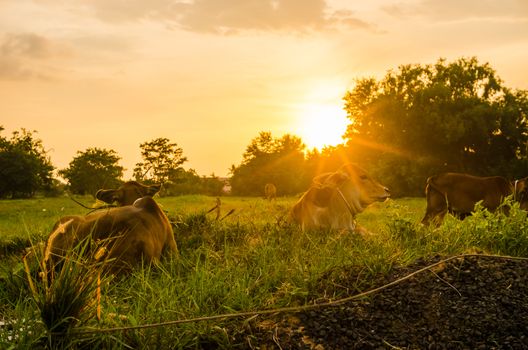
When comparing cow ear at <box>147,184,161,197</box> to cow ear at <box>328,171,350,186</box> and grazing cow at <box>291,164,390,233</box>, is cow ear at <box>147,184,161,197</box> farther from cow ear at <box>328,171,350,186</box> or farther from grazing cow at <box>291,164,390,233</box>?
cow ear at <box>328,171,350,186</box>

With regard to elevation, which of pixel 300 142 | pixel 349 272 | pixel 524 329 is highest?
pixel 300 142

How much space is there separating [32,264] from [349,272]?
3351mm

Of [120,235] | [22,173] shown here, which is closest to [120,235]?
[120,235]

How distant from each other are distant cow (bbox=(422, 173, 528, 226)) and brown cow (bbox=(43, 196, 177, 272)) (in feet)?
28.7

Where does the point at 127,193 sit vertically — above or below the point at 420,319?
above

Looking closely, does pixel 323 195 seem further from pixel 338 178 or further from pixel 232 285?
pixel 232 285

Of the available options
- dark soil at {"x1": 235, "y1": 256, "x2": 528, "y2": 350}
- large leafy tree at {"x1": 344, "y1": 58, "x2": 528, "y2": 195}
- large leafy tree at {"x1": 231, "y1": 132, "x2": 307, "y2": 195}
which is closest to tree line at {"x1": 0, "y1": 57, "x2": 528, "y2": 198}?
large leafy tree at {"x1": 344, "y1": 58, "x2": 528, "y2": 195}

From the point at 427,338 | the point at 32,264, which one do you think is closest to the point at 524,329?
the point at 427,338

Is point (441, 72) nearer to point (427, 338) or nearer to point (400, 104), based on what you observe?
point (400, 104)

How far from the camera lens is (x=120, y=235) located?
198 inches

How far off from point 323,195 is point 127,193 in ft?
9.80

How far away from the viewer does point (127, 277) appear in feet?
16.5

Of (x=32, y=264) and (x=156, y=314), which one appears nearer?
(x=156, y=314)

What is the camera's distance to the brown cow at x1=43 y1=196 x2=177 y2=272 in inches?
201
